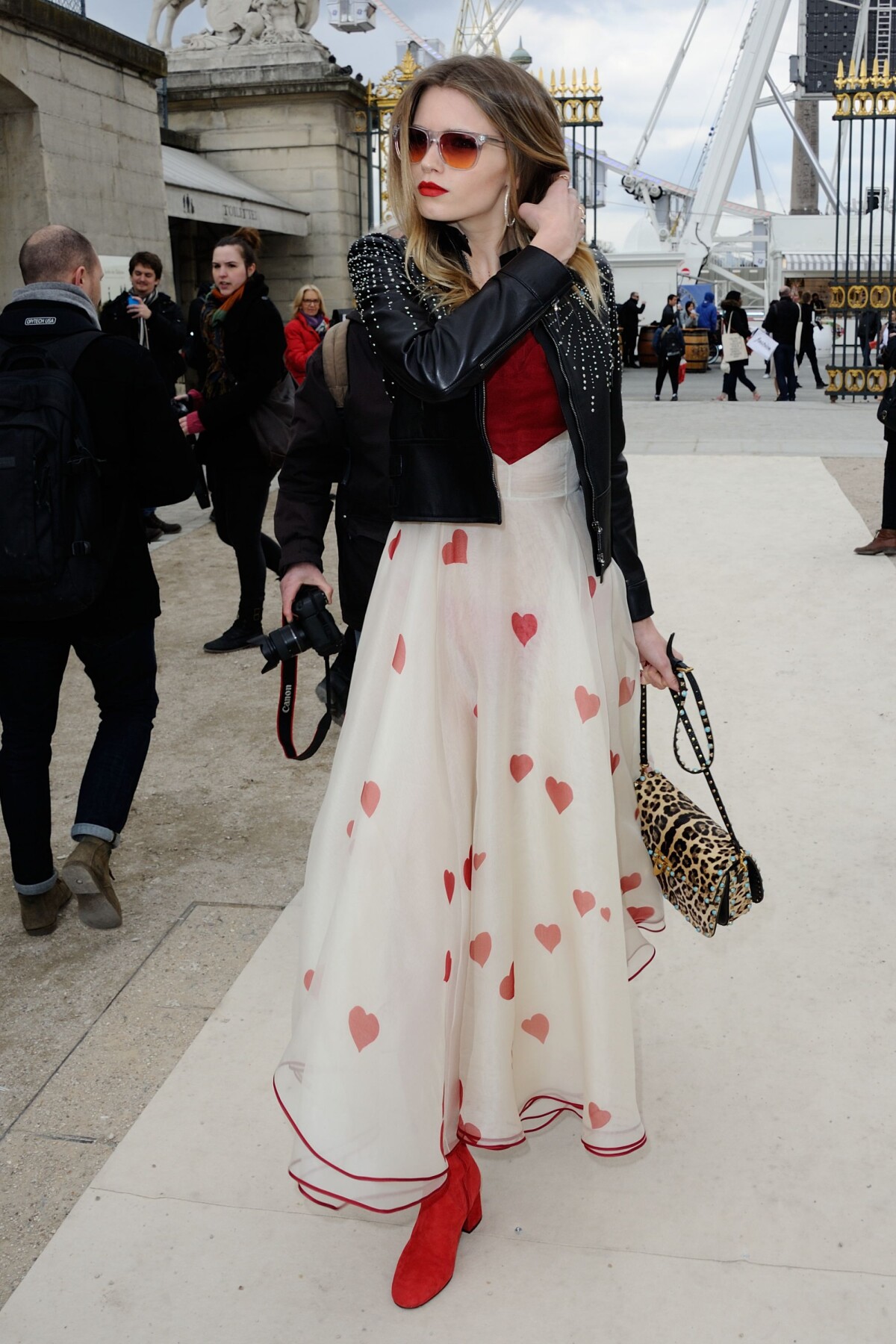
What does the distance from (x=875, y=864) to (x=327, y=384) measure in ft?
7.28

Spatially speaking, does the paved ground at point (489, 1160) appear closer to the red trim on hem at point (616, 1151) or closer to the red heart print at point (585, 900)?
the red trim on hem at point (616, 1151)

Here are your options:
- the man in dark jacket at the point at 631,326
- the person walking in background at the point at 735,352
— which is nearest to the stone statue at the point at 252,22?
the person walking in background at the point at 735,352

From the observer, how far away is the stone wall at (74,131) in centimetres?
1051

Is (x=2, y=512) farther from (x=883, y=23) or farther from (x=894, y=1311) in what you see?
(x=883, y=23)

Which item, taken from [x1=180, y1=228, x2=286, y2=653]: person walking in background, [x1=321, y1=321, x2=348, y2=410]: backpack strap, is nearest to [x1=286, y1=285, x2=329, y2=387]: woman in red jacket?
[x1=180, y1=228, x2=286, y2=653]: person walking in background

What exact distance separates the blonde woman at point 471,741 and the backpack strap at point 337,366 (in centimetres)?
58

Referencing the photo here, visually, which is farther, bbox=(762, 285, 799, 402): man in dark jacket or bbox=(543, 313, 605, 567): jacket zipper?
bbox=(762, 285, 799, 402): man in dark jacket

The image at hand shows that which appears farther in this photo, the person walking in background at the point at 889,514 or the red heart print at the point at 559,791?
the person walking in background at the point at 889,514

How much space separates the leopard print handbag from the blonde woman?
192 millimetres

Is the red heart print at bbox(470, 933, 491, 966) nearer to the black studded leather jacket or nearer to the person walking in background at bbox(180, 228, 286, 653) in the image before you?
the black studded leather jacket

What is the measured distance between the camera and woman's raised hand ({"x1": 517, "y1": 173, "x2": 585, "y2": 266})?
206 cm

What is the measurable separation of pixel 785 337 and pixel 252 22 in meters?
8.64

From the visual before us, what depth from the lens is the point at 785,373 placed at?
18.8 meters

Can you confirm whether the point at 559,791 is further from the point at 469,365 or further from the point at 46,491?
the point at 46,491
